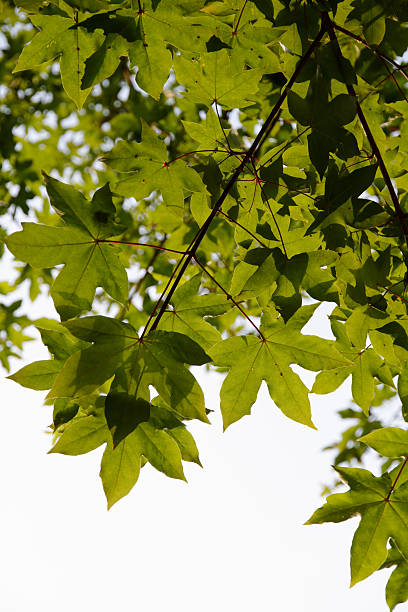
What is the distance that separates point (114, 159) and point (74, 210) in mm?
209

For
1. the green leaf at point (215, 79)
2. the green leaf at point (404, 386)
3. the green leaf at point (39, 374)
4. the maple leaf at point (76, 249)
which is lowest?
the green leaf at point (404, 386)

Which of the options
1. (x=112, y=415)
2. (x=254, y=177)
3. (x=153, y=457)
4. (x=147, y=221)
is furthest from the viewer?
(x=147, y=221)

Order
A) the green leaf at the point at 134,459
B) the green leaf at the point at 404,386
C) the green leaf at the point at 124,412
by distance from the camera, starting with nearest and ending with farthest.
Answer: the green leaf at the point at 124,412
the green leaf at the point at 134,459
the green leaf at the point at 404,386

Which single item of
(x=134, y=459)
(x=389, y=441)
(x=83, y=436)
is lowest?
(x=389, y=441)

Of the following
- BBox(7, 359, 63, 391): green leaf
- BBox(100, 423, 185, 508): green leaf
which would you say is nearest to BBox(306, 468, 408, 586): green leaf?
BBox(100, 423, 185, 508): green leaf

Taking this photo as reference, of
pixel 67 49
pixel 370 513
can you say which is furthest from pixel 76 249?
pixel 370 513

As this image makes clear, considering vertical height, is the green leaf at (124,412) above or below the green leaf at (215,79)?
below

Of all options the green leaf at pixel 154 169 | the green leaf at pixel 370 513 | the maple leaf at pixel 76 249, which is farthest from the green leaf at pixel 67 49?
the green leaf at pixel 370 513

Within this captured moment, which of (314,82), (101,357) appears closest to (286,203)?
(314,82)

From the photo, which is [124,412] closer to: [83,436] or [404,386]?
[83,436]

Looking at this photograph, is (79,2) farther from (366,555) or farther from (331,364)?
(366,555)

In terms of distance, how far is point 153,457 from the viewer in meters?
1.23

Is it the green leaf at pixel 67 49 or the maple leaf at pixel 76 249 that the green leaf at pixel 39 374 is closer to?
the maple leaf at pixel 76 249

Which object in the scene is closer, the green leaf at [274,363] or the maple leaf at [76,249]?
the maple leaf at [76,249]
